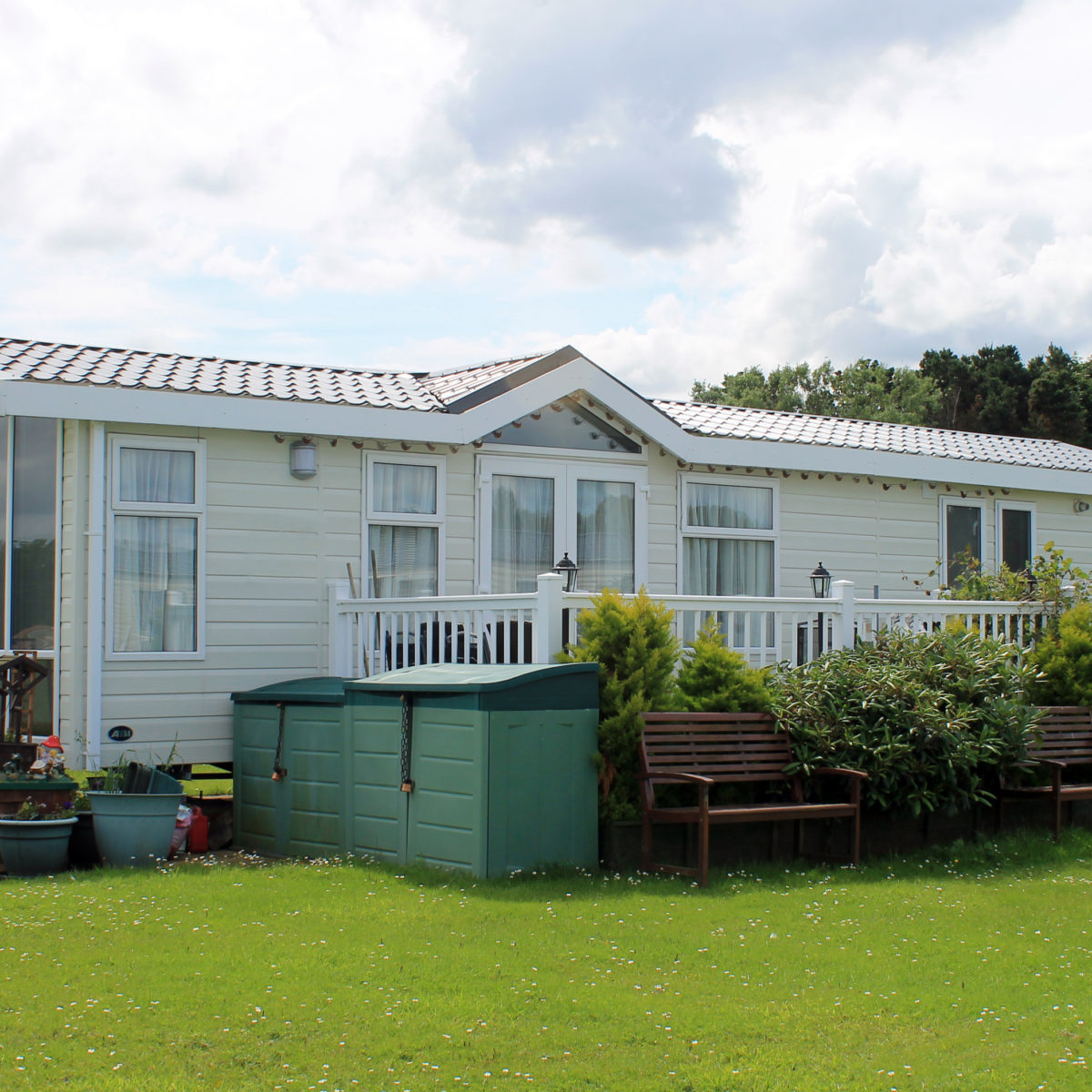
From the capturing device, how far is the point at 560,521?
1170 centimetres

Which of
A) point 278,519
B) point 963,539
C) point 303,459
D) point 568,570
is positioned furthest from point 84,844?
point 963,539

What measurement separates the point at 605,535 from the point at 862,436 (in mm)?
4155

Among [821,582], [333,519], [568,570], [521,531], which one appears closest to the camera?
[333,519]

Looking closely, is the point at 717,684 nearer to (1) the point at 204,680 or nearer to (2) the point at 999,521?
(1) the point at 204,680

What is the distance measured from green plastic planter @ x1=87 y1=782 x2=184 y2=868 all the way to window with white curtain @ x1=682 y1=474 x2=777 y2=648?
17.8 ft

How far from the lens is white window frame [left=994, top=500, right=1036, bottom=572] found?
1451 centimetres

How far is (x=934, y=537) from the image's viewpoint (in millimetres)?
14117

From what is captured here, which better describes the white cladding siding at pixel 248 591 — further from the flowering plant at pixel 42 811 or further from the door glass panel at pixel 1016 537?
the door glass panel at pixel 1016 537

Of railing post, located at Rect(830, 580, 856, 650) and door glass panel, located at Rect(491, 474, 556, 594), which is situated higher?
door glass panel, located at Rect(491, 474, 556, 594)

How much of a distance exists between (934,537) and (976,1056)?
388 inches

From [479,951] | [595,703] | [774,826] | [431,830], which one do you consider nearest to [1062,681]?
[774,826]

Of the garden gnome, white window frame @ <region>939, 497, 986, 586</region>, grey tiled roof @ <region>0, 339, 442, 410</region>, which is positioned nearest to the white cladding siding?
grey tiled roof @ <region>0, 339, 442, 410</region>

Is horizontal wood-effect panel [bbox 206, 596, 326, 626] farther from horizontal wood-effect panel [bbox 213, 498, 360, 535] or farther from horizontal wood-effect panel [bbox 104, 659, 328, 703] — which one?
horizontal wood-effect panel [bbox 213, 498, 360, 535]

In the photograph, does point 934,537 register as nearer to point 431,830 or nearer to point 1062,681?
point 1062,681
